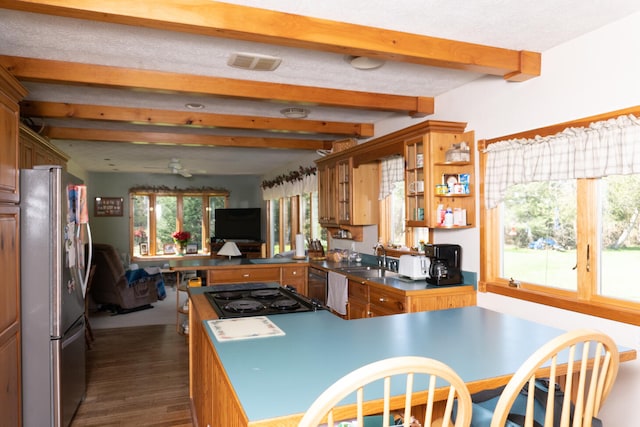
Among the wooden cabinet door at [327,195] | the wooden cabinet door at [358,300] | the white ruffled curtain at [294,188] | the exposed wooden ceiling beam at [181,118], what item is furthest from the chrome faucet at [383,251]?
the white ruffled curtain at [294,188]

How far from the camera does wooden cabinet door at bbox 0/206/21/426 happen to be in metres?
2.24

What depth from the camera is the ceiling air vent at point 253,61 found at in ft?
8.85

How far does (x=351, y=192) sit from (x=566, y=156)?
8.14ft

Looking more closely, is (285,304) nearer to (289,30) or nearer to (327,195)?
(289,30)

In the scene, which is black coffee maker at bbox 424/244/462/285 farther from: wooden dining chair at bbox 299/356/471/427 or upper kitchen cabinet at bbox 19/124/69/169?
upper kitchen cabinet at bbox 19/124/69/169

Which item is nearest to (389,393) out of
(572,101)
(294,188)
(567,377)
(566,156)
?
(567,377)

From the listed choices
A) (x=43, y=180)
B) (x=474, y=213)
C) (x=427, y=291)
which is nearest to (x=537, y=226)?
(x=474, y=213)

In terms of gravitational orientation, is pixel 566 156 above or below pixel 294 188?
below

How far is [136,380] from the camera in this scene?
3805 millimetres

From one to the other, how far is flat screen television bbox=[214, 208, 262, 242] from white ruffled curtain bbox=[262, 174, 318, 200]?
2.96ft

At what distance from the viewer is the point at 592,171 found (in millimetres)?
2412

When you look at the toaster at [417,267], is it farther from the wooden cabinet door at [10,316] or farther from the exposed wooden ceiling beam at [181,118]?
the wooden cabinet door at [10,316]

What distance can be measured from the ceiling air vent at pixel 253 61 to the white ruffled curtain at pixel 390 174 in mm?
1939

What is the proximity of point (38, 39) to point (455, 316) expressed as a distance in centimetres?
281
